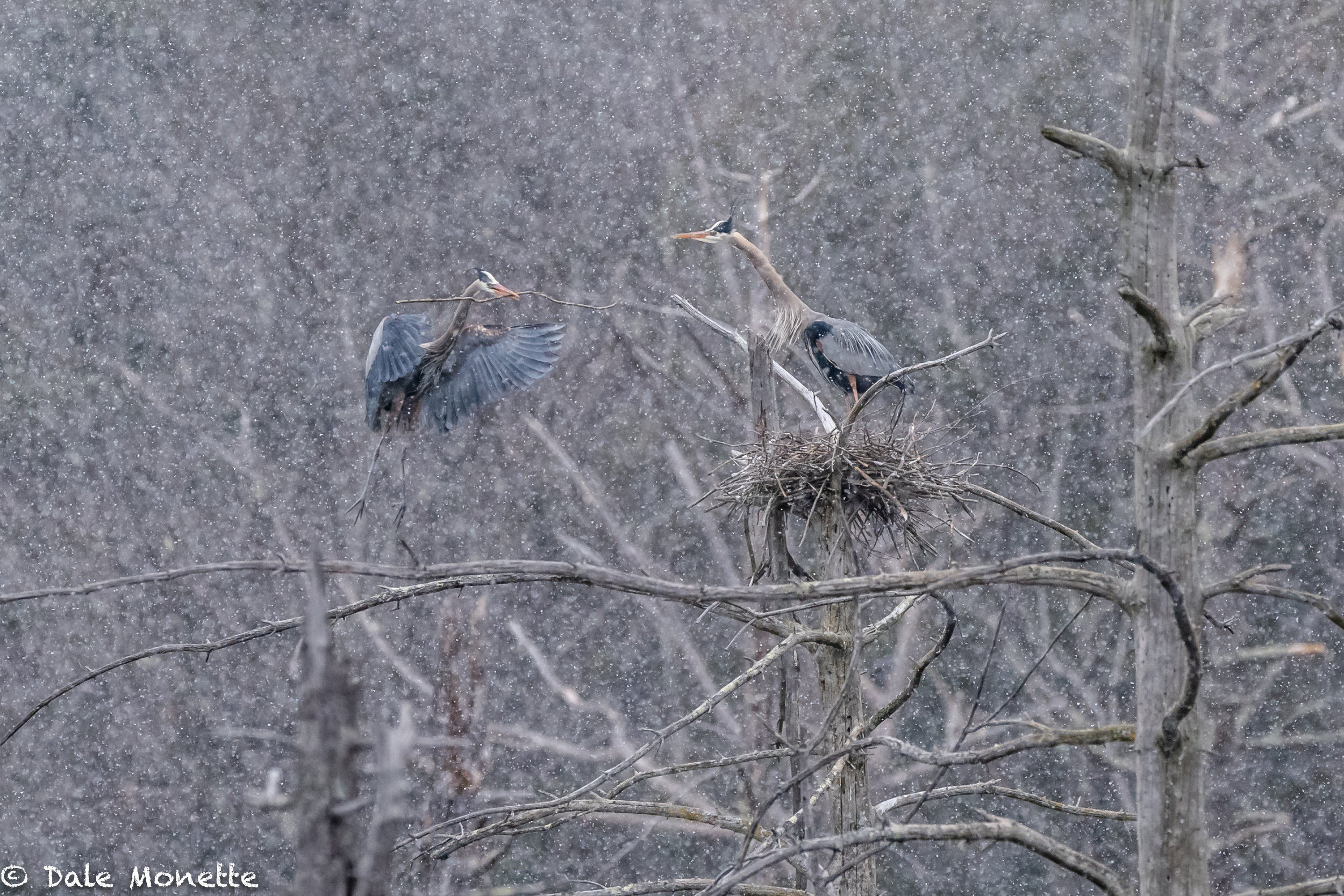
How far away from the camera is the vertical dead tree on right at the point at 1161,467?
161cm

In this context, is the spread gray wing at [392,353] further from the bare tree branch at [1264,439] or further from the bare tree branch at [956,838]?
the bare tree branch at [1264,439]

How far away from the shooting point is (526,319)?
545 centimetres

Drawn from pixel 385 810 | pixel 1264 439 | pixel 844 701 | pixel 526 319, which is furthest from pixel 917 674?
pixel 526 319

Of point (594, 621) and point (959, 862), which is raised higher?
point (594, 621)

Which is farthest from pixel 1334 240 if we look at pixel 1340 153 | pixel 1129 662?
pixel 1129 662

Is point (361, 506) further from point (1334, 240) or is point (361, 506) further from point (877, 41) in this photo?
point (1334, 240)

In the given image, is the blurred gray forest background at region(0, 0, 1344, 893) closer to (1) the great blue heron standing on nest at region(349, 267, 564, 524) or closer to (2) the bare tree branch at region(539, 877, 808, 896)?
(1) the great blue heron standing on nest at region(349, 267, 564, 524)

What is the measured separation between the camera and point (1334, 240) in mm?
4945

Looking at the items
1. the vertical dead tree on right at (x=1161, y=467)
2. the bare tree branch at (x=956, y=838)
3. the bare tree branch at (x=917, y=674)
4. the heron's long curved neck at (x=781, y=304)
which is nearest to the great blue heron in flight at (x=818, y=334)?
the heron's long curved neck at (x=781, y=304)

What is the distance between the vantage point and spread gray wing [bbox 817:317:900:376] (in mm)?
3012

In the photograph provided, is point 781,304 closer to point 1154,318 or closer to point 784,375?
point 784,375

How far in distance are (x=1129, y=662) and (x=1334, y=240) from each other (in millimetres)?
1876

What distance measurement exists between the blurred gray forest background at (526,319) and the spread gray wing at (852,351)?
2.02 meters

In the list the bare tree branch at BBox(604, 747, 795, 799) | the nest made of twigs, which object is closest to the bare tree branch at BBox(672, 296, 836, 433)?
the nest made of twigs
